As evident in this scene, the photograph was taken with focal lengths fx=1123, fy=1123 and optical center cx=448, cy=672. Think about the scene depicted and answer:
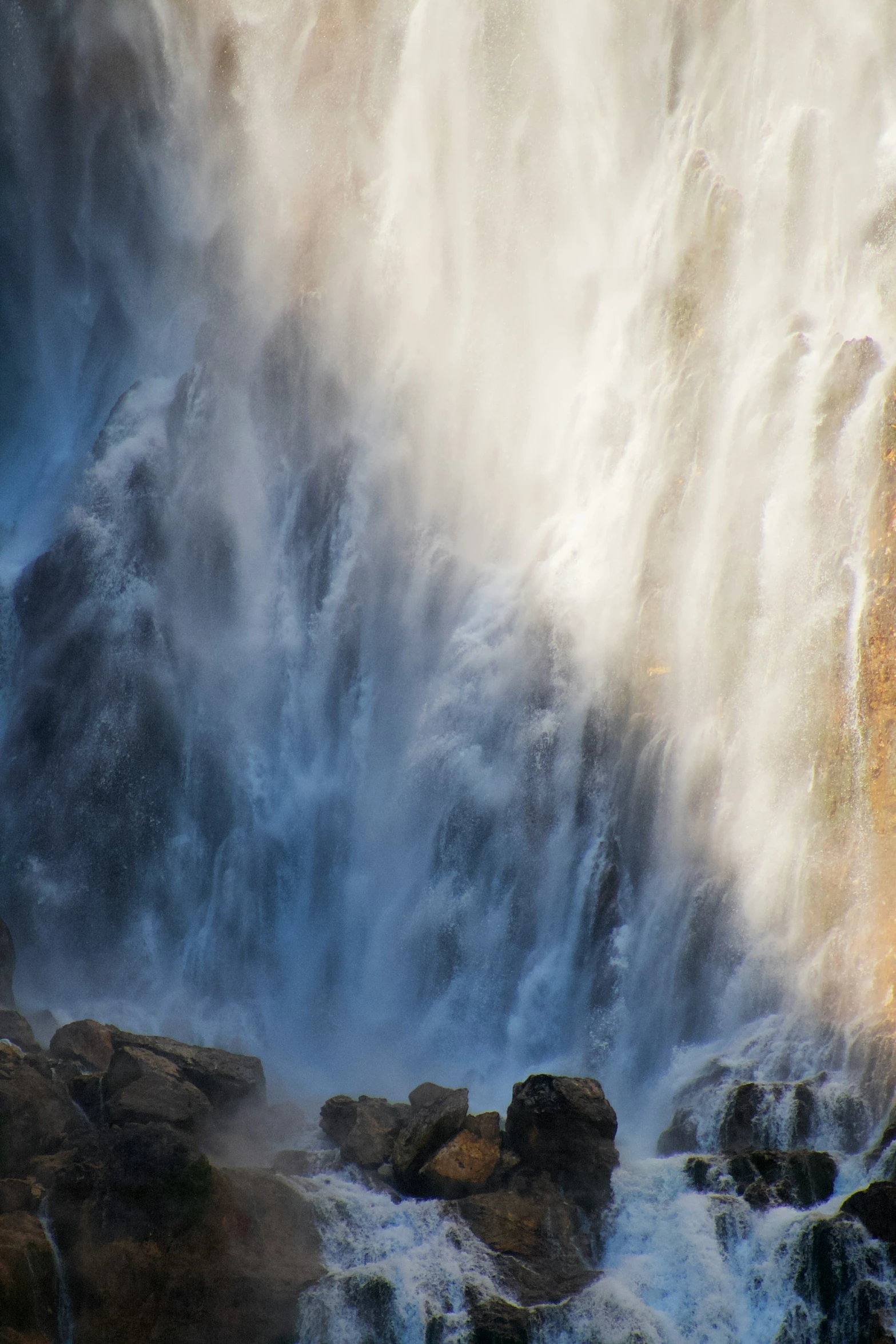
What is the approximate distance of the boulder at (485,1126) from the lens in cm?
2075

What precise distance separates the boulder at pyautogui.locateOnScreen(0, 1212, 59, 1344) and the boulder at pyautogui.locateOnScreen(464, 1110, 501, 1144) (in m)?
7.50

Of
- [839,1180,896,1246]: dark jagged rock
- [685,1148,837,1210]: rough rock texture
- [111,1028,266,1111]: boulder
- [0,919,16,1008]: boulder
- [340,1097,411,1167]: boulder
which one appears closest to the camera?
[839,1180,896,1246]: dark jagged rock

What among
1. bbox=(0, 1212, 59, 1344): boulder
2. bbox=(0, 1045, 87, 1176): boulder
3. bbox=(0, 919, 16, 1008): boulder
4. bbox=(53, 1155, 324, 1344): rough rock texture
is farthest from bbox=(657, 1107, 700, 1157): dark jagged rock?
bbox=(0, 919, 16, 1008): boulder

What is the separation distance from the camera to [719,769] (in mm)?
27391

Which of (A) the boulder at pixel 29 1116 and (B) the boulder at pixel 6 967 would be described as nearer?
(A) the boulder at pixel 29 1116

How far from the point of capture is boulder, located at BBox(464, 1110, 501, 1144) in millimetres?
20750

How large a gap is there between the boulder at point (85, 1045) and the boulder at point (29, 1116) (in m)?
2.62

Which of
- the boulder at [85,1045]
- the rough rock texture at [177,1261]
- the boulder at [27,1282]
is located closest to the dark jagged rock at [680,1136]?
the rough rock texture at [177,1261]

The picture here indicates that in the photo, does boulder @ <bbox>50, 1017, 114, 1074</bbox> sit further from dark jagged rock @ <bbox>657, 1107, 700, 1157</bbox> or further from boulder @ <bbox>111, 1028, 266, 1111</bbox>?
dark jagged rock @ <bbox>657, 1107, 700, 1157</bbox>

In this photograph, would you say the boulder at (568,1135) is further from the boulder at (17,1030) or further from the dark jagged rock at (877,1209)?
the boulder at (17,1030)

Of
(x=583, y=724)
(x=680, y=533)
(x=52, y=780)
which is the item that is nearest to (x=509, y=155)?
(x=680, y=533)

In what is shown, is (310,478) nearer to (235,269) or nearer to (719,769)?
(235,269)

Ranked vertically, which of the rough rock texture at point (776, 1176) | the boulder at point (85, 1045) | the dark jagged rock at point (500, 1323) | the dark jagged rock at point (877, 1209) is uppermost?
the boulder at point (85, 1045)

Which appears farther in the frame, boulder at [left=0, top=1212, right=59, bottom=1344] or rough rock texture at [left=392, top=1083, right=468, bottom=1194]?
rough rock texture at [left=392, top=1083, right=468, bottom=1194]
